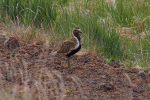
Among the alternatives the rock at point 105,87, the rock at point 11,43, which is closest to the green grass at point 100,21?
the rock at point 11,43

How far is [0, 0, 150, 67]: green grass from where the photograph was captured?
6242mm

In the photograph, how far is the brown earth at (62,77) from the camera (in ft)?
13.2

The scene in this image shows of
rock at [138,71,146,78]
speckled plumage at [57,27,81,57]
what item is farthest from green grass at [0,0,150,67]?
speckled plumage at [57,27,81,57]

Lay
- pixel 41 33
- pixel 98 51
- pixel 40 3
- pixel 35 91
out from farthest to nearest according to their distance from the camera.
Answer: pixel 40 3 → pixel 41 33 → pixel 98 51 → pixel 35 91

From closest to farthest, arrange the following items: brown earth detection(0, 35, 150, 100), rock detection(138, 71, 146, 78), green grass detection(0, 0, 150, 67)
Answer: brown earth detection(0, 35, 150, 100), rock detection(138, 71, 146, 78), green grass detection(0, 0, 150, 67)

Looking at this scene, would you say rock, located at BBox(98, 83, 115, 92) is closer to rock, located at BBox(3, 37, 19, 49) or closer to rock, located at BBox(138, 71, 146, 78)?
rock, located at BBox(138, 71, 146, 78)

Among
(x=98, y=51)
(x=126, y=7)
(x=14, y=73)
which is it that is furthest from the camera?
(x=126, y=7)

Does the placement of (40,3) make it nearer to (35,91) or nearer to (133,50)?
(133,50)

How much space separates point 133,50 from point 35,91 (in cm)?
315

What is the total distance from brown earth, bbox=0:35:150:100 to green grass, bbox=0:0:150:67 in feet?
1.54

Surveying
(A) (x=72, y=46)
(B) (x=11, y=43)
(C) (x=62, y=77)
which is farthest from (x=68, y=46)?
(B) (x=11, y=43)

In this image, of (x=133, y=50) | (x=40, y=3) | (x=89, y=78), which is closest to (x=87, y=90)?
(x=89, y=78)

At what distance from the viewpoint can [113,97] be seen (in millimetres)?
4086

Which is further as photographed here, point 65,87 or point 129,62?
point 129,62
